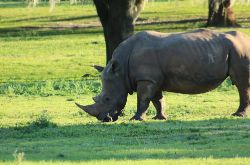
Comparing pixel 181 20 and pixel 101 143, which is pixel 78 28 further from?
pixel 101 143

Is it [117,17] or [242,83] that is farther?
[117,17]

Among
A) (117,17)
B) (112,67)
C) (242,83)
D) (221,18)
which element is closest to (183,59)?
(242,83)

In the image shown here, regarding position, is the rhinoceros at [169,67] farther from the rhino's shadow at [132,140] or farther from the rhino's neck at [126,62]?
the rhino's shadow at [132,140]

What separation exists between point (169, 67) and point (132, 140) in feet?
14.7

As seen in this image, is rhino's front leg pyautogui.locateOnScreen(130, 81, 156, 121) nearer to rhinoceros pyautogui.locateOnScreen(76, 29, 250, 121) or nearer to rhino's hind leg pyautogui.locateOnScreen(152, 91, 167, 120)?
Result: rhinoceros pyautogui.locateOnScreen(76, 29, 250, 121)

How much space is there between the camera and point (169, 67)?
19.8 metres

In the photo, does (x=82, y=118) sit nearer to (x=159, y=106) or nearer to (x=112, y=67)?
(x=112, y=67)

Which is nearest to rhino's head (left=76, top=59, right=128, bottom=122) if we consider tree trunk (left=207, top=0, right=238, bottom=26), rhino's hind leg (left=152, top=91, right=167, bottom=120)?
rhino's hind leg (left=152, top=91, right=167, bottom=120)

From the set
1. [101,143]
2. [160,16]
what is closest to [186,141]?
[101,143]

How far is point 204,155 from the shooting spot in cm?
1312

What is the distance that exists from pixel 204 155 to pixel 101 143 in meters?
2.56

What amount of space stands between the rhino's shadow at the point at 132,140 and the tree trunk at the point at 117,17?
401 inches

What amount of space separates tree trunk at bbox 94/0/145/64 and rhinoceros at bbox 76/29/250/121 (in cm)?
828

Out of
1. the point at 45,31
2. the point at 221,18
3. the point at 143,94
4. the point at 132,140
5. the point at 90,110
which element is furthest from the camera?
the point at 45,31
